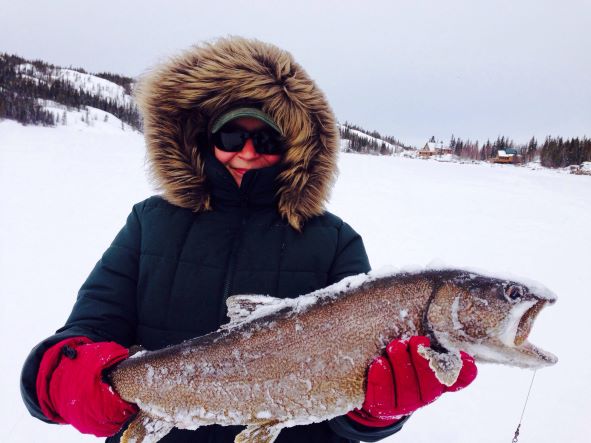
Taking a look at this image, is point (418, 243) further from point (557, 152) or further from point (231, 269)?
point (557, 152)

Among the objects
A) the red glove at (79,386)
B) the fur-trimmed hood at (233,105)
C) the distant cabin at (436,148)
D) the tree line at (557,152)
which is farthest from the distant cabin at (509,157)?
the red glove at (79,386)

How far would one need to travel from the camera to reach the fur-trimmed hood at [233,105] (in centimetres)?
206

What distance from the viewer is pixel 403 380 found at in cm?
151

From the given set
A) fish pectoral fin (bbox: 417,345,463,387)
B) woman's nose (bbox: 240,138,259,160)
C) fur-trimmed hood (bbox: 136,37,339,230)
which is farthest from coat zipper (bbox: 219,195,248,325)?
fish pectoral fin (bbox: 417,345,463,387)

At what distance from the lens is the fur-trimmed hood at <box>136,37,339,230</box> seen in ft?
6.77

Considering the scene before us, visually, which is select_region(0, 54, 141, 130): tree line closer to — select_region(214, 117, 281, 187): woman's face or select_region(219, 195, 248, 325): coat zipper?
select_region(214, 117, 281, 187): woman's face

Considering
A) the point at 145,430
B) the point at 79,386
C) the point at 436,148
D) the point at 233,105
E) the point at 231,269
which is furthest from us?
the point at 436,148

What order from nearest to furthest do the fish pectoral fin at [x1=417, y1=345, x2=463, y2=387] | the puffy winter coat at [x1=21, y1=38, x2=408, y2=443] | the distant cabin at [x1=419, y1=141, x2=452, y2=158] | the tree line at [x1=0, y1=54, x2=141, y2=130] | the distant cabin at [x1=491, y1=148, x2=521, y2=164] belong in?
the fish pectoral fin at [x1=417, y1=345, x2=463, y2=387] → the puffy winter coat at [x1=21, y1=38, x2=408, y2=443] → the tree line at [x1=0, y1=54, x2=141, y2=130] → the distant cabin at [x1=491, y1=148, x2=521, y2=164] → the distant cabin at [x1=419, y1=141, x2=452, y2=158]

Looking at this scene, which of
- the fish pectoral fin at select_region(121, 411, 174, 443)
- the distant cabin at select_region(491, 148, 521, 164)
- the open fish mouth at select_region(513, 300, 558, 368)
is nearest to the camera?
the open fish mouth at select_region(513, 300, 558, 368)

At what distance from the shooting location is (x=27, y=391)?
63.3 inches

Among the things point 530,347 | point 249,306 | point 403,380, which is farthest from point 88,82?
point 530,347

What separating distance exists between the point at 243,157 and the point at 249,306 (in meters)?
0.83

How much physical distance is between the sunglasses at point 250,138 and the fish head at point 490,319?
1.16 metres

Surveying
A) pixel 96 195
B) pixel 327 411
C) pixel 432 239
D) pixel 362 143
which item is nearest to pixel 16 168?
pixel 96 195
